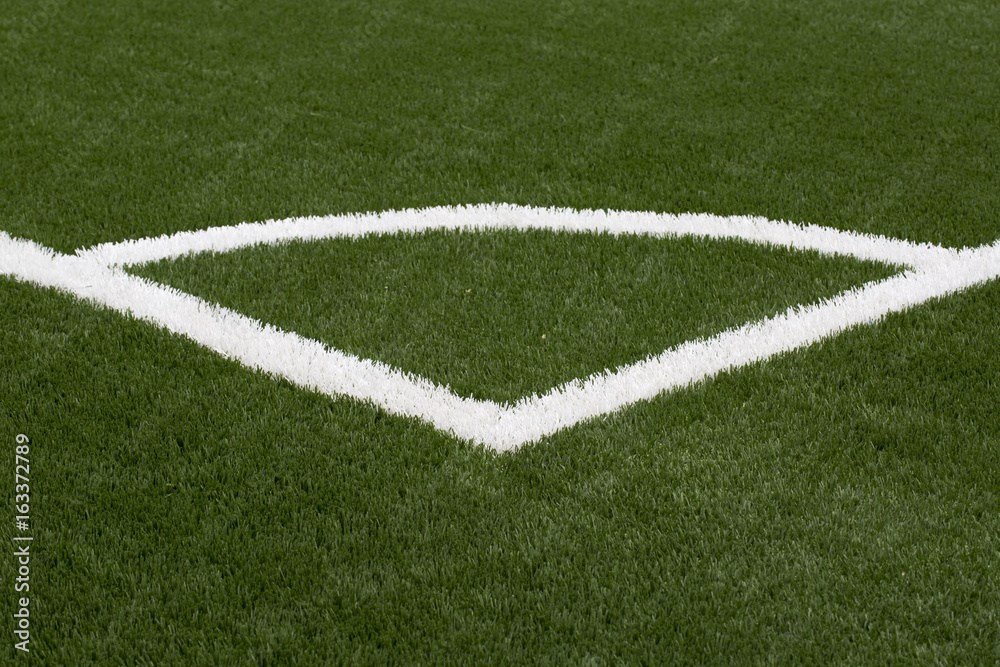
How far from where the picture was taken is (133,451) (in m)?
2.54

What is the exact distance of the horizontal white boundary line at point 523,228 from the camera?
353 cm

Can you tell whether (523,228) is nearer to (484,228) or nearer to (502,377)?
(484,228)

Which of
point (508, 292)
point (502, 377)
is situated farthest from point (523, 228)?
point (502, 377)

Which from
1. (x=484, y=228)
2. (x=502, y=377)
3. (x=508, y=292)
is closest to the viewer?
(x=502, y=377)

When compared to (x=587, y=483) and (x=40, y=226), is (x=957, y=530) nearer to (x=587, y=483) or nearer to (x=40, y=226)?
(x=587, y=483)

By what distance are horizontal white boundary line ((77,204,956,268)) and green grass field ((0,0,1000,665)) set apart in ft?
0.31

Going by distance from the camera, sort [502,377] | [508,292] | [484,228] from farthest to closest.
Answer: [484,228]
[508,292]
[502,377]

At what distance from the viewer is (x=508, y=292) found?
3305mm

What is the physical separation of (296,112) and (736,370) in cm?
275

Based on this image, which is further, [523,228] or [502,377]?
[523,228]

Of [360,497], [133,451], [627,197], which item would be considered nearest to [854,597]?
[360,497]

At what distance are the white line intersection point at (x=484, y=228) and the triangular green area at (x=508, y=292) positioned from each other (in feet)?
0.20

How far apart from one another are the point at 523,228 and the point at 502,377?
1.02 metres

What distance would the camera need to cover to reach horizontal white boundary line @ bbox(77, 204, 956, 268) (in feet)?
11.6
